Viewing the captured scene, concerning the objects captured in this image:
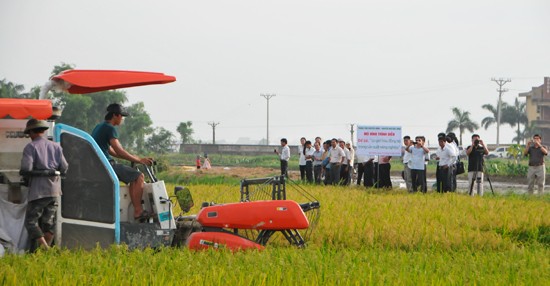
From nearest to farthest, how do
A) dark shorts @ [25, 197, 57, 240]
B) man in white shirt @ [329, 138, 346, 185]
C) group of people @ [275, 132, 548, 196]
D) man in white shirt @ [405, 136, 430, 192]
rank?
dark shorts @ [25, 197, 57, 240] → group of people @ [275, 132, 548, 196] → man in white shirt @ [405, 136, 430, 192] → man in white shirt @ [329, 138, 346, 185]

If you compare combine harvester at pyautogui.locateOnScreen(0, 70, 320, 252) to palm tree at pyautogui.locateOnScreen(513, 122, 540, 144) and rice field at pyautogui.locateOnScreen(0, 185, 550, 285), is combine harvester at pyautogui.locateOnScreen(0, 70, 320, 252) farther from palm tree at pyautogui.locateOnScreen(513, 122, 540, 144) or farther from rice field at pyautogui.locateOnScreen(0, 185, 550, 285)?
palm tree at pyautogui.locateOnScreen(513, 122, 540, 144)

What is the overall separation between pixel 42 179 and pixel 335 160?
17.0 metres

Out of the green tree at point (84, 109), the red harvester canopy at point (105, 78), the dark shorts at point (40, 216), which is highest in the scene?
the green tree at point (84, 109)

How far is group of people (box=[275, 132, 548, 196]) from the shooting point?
21.9 metres

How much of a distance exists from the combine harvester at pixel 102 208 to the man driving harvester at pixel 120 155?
4.6 inches

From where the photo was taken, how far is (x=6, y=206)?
10.0 meters

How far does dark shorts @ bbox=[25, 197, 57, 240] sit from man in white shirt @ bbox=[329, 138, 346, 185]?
54.9 feet

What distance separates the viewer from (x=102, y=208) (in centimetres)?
1009

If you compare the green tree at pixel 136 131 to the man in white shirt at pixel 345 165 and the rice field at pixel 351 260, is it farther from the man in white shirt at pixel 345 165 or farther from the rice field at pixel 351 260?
the rice field at pixel 351 260

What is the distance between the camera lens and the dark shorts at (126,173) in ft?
33.9

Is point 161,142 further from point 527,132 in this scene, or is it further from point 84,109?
point 527,132

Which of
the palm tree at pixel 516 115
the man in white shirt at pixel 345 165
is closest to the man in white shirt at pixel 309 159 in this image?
the man in white shirt at pixel 345 165

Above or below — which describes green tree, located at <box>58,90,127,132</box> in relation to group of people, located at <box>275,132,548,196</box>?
above

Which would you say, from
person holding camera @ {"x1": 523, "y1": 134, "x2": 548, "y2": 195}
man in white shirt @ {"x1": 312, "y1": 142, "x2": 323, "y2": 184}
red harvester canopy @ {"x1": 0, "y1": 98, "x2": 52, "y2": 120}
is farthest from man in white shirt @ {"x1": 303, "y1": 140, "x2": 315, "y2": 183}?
red harvester canopy @ {"x1": 0, "y1": 98, "x2": 52, "y2": 120}
